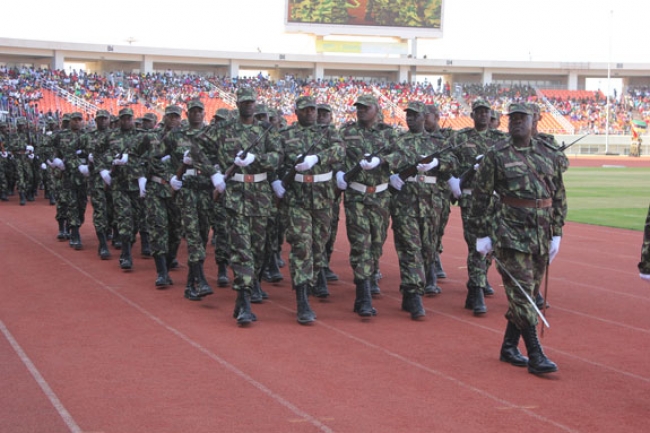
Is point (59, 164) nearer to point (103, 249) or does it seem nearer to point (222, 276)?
point (103, 249)

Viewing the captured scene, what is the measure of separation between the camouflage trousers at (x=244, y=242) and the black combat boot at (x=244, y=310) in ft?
0.18

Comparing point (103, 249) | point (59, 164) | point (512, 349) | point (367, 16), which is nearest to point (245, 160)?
point (512, 349)

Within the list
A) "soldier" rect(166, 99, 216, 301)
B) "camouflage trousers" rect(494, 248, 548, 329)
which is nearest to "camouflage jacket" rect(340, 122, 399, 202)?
"soldier" rect(166, 99, 216, 301)

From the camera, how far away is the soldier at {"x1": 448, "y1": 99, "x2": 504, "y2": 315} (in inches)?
361

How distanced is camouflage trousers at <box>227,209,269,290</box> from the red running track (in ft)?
1.64

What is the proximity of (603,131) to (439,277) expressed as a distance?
54784 millimetres

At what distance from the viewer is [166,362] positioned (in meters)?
6.82

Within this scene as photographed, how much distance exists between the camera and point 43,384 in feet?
20.2

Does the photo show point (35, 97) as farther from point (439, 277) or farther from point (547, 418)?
point (547, 418)

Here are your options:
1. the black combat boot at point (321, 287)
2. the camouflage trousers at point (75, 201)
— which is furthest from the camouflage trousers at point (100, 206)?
the black combat boot at point (321, 287)

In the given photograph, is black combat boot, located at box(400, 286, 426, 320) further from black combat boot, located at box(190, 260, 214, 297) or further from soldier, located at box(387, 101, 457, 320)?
black combat boot, located at box(190, 260, 214, 297)

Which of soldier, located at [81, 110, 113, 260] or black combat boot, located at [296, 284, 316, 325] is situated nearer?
black combat boot, located at [296, 284, 316, 325]

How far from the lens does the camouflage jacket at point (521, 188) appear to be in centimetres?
671

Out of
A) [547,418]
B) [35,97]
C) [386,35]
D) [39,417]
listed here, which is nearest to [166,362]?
[39,417]
